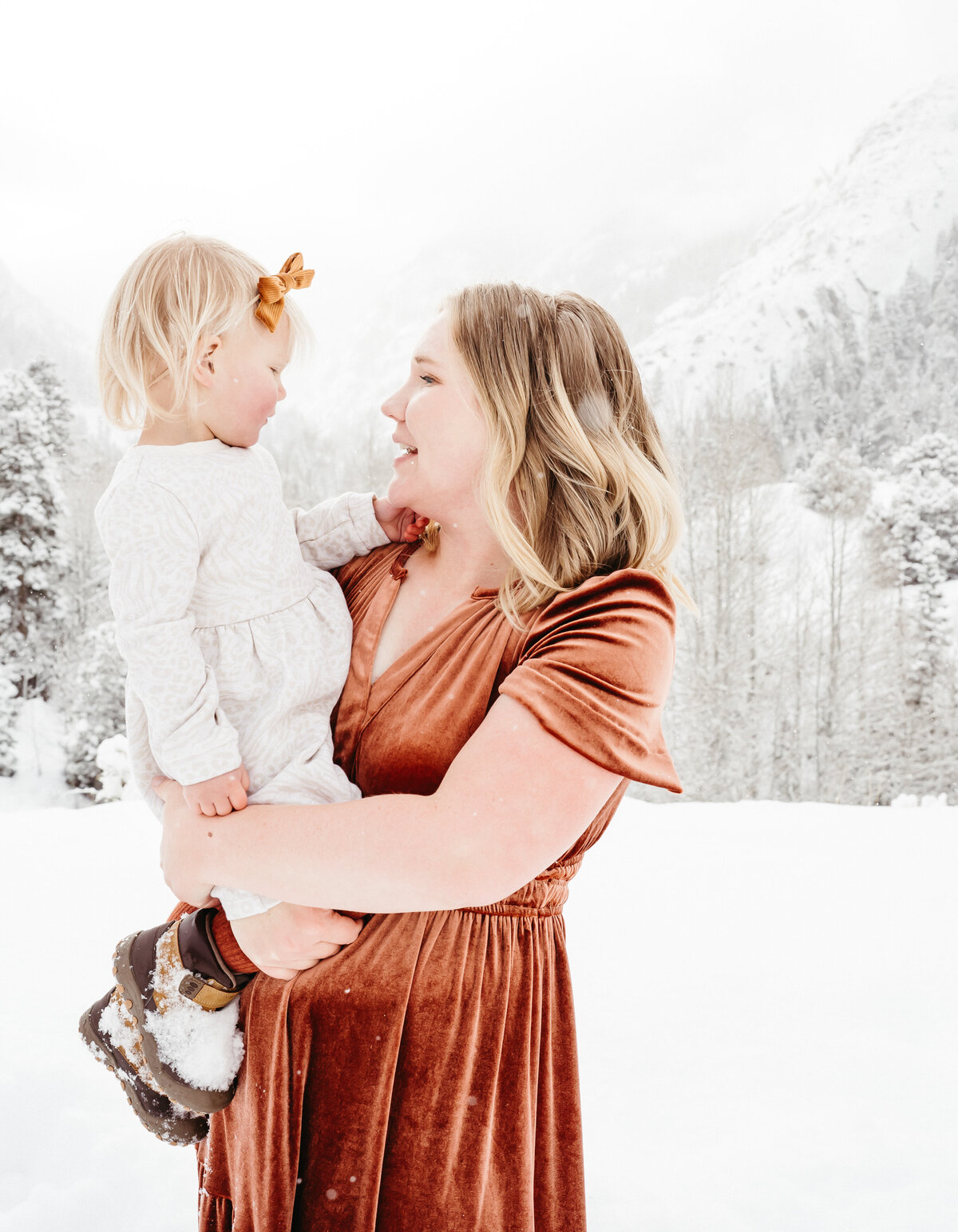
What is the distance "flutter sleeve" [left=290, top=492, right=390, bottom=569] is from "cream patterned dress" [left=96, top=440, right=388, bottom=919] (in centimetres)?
11

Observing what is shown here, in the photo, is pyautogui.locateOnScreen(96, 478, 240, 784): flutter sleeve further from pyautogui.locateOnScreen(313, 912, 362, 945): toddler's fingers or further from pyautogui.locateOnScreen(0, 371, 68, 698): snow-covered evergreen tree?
pyautogui.locateOnScreen(0, 371, 68, 698): snow-covered evergreen tree

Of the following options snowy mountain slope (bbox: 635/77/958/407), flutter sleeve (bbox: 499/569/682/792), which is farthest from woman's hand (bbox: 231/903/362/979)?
snowy mountain slope (bbox: 635/77/958/407)

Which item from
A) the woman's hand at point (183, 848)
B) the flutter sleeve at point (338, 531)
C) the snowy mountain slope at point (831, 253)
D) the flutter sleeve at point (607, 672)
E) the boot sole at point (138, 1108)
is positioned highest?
the snowy mountain slope at point (831, 253)

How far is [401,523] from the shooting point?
A: 1398 mm

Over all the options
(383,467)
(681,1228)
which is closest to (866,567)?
(383,467)

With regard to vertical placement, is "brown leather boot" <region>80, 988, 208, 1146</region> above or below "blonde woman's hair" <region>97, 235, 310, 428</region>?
below

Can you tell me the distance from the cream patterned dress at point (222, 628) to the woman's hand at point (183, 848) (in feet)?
0.14

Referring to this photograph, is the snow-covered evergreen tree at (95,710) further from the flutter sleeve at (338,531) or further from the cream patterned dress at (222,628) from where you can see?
the cream patterned dress at (222,628)

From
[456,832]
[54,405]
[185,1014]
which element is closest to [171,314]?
[456,832]

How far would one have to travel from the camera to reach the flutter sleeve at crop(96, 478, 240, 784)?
3.47 feet

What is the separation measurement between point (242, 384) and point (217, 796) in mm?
568

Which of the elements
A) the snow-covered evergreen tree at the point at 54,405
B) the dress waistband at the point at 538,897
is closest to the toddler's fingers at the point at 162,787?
the dress waistband at the point at 538,897

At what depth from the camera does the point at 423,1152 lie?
1047mm

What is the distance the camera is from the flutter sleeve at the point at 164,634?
1059mm
